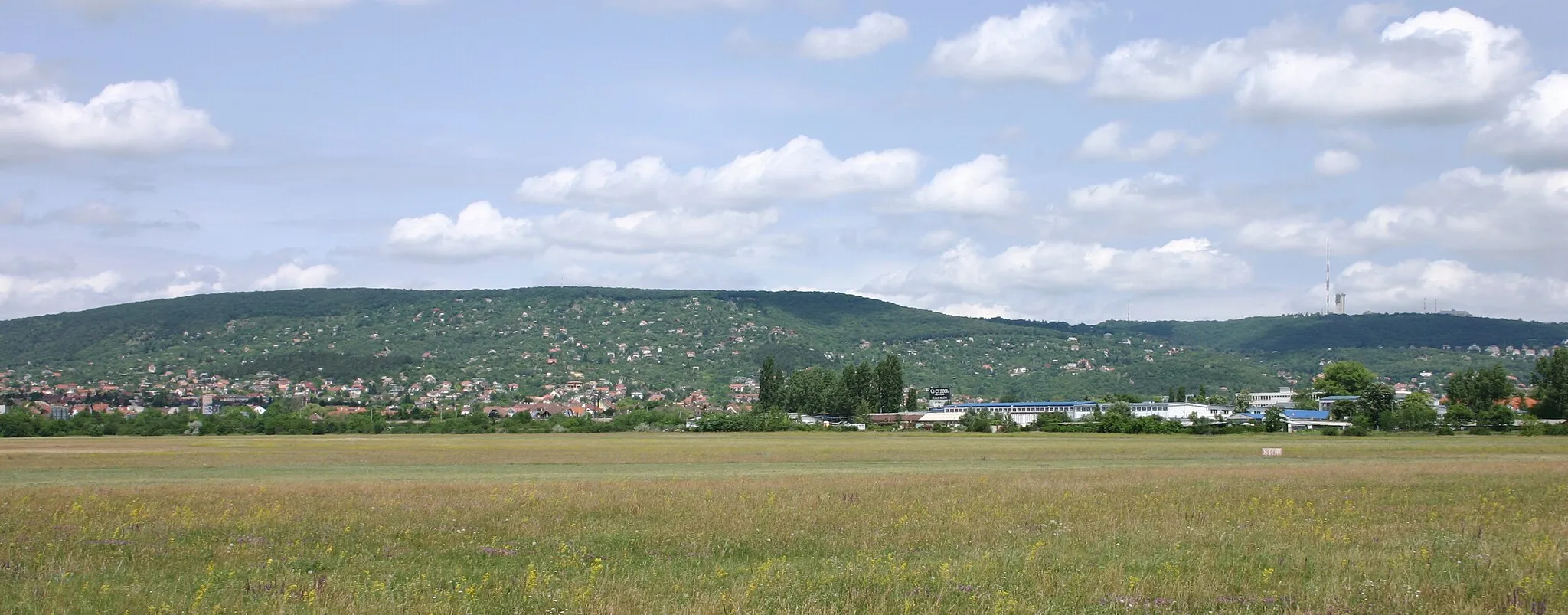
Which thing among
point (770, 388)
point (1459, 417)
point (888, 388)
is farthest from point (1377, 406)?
point (770, 388)

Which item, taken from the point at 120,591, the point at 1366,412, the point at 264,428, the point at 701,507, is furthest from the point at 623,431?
the point at 120,591

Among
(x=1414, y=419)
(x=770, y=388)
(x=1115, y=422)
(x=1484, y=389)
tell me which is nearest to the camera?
(x=1115, y=422)

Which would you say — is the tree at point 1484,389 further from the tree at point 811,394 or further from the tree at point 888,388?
the tree at point 811,394

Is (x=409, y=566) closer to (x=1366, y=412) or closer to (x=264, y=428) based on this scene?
(x=264, y=428)

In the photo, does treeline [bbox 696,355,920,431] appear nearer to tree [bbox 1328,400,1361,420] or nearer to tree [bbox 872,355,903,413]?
tree [bbox 872,355,903,413]

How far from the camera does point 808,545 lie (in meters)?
21.0

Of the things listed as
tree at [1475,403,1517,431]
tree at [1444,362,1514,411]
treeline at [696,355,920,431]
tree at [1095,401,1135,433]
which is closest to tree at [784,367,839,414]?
treeline at [696,355,920,431]

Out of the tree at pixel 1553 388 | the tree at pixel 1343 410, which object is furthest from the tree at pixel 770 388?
the tree at pixel 1553 388

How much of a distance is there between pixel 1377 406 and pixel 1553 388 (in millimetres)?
25606

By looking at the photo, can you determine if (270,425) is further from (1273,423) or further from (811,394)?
(1273,423)

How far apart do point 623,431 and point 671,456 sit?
82105mm

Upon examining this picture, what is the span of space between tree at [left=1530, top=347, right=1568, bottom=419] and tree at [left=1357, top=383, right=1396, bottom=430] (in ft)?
60.1

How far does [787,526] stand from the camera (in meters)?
23.3

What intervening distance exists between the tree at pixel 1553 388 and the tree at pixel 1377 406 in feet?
60.1
